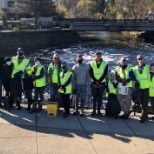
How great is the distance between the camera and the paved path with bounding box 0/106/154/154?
7.61 m

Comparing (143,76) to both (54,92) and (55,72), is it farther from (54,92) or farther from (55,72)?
(54,92)

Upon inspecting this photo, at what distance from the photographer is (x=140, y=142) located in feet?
26.7

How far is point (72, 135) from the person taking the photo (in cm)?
848

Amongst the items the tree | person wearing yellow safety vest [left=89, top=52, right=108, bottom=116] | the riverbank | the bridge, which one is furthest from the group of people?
the tree

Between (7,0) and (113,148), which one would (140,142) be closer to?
(113,148)

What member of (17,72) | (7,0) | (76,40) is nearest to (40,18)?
(76,40)

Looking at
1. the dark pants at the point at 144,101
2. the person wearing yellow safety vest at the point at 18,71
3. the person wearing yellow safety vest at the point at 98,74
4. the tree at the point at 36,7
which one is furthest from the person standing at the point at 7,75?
the tree at the point at 36,7

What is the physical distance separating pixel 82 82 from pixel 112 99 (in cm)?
111

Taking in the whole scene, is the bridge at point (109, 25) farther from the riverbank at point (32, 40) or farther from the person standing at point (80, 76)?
the person standing at point (80, 76)

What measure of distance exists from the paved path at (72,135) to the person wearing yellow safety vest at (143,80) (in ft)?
1.15

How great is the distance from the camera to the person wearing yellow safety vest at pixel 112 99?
32.9 ft

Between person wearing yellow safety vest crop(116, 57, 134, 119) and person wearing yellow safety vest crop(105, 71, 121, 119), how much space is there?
0.17 metres

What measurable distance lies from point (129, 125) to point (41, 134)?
8.78 feet

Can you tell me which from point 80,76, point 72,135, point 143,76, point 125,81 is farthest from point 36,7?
point 72,135
